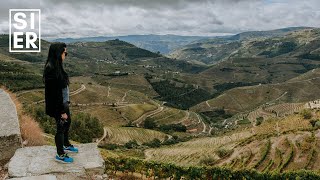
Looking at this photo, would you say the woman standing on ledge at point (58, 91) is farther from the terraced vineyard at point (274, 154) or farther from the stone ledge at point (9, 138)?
the terraced vineyard at point (274, 154)

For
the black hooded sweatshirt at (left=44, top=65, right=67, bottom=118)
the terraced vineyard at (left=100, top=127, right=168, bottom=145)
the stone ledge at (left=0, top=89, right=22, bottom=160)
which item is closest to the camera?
the black hooded sweatshirt at (left=44, top=65, right=67, bottom=118)

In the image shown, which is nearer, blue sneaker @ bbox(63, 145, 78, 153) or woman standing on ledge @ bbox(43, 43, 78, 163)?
woman standing on ledge @ bbox(43, 43, 78, 163)

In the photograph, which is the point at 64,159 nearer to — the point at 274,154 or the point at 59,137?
Result: the point at 59,137

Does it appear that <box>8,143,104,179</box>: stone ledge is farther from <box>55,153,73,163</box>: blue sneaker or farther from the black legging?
the black legging

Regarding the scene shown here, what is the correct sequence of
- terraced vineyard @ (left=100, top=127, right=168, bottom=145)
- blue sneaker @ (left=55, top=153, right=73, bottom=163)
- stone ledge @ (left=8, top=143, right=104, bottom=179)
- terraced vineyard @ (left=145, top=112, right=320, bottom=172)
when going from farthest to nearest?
terraced vineyard @ (left=100, top=127, right=168, bottom=145), terraced vineyard @ (left=145, top=112, right=320, bottom=172), blue sneaker @ (left=55, top=153, right=73, bottom=163), stone ledge @ (left=8, top=143, right=104, bottom=179)

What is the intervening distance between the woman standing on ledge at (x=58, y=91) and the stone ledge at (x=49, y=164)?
37cm

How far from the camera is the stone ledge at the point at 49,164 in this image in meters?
10.6

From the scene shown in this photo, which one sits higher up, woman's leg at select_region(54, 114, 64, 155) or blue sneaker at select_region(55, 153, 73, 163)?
woman's leg at select_region(54, 114, 64, 155)

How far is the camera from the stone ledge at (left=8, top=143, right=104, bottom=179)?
10.6 meters

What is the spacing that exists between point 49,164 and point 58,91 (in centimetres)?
227

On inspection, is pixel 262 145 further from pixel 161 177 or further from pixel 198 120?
pixel 198 120

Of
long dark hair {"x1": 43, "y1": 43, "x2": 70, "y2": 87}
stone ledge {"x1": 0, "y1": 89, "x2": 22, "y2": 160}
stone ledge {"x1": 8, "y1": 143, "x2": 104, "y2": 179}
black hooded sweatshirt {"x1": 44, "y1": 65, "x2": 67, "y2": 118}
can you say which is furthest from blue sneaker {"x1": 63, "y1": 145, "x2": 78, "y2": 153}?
long dark hair {"x1": 43, "y1": 43, "x2": 70, "y2": 87}

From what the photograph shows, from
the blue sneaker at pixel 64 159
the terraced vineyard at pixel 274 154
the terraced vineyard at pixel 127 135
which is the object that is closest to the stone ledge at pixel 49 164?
the blue sneaker at pixel 64 159

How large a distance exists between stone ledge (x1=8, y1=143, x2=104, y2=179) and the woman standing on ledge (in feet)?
1.22
